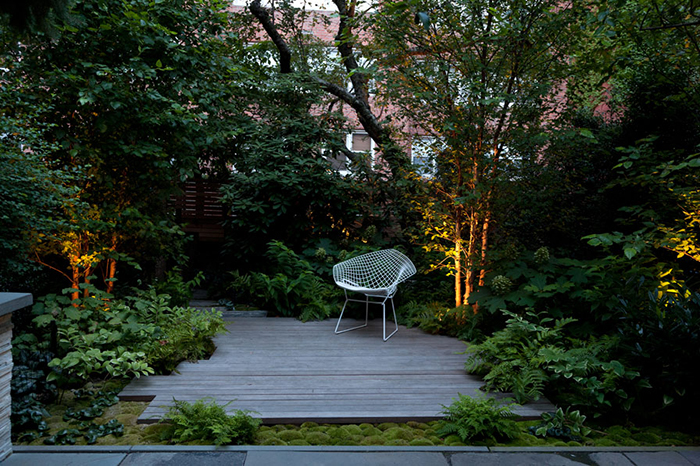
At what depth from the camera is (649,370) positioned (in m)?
3.44

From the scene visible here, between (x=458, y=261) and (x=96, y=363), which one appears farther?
(x=458, y=261)

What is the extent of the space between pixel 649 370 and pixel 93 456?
386 cm

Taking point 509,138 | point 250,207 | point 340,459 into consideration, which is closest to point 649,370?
point 340,459

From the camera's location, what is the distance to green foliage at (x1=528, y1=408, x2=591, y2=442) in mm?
3094

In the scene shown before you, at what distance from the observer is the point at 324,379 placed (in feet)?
13.4

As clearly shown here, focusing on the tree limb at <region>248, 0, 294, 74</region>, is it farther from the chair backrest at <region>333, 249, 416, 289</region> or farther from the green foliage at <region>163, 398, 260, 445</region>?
the green foliage at <region>163, 398, 260, 445</region>

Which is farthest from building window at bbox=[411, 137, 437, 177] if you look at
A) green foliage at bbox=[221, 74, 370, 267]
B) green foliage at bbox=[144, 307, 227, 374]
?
green foliage at bbox=[144, 307, 227, 374]

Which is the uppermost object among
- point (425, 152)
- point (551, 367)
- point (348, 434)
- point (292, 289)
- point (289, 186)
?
point (425, 152)

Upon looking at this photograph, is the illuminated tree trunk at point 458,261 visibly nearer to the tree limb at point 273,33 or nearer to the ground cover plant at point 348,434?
the ground cover plant at point 348,434

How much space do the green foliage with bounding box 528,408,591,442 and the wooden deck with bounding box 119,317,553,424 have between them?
15cm

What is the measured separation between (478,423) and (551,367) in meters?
0.91

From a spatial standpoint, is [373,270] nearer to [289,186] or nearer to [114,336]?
[289,186]

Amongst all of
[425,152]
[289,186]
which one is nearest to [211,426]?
[425,152]

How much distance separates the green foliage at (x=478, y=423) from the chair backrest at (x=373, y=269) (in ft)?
9.53
